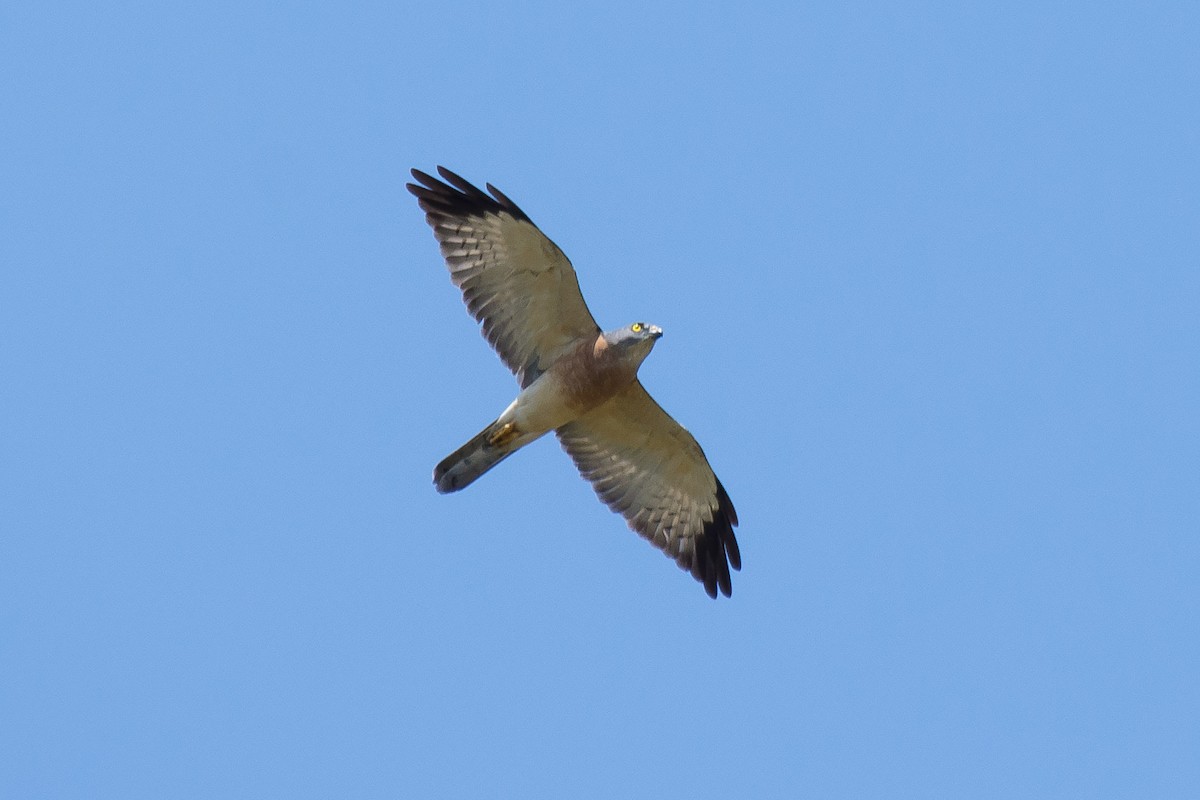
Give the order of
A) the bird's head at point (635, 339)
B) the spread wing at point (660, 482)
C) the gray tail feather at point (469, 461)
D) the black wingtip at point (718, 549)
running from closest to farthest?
the bird's head at point (635, 339), the gray tail feather at point (469, 461), the spread wing at point (660, 482), the black wingtip at point (718, 549)

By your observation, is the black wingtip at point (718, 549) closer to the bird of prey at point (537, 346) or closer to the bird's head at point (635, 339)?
the bird of prey at point (537, 346)

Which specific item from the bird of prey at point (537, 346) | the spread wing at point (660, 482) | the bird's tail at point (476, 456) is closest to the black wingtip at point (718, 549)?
the spread wing at point (660, 482)

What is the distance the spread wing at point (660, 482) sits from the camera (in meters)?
15.8

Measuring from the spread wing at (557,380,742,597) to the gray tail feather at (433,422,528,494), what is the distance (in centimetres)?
93

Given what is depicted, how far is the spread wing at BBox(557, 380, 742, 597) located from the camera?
15.8 metres

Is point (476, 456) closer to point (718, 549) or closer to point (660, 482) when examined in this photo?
point (660, 482)

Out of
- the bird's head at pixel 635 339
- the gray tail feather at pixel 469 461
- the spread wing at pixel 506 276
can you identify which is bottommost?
the gray tail feather at pixel 469 461

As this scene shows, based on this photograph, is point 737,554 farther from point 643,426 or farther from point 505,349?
point 505,349

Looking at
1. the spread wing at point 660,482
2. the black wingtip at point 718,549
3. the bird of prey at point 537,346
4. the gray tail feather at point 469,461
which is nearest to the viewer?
the bird of prey at point 537,346

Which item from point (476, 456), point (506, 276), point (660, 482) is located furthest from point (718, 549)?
point (506, 276)

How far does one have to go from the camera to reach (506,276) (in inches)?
594

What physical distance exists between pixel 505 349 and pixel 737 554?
3.21 meters

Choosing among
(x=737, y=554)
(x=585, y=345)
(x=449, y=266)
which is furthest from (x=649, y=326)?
(x=737, y=554)

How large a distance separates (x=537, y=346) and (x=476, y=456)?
1.16 meters
